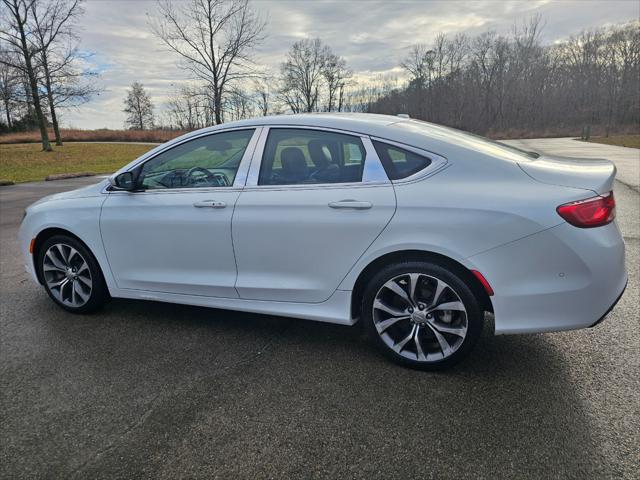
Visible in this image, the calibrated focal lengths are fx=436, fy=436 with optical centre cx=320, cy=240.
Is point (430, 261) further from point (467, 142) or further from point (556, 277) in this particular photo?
point (467, 142)

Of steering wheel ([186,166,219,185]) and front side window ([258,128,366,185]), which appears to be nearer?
front side window ([258,128,366,185])

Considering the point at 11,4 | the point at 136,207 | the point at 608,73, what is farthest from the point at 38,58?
the point at 608,73

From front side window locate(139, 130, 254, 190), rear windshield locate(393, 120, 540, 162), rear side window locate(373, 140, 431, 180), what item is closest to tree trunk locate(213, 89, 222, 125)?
front side window locate(139, 130, 254, 190)

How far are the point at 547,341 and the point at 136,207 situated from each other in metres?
3.29

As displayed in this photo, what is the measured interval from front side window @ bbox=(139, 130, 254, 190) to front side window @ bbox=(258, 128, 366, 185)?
1.09 feet

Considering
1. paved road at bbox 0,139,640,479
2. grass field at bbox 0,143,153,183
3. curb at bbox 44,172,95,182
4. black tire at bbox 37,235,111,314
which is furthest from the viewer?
grass field at bbox 0,143,153,183

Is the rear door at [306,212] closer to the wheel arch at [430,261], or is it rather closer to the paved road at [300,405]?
the wheel arch at [430,261]

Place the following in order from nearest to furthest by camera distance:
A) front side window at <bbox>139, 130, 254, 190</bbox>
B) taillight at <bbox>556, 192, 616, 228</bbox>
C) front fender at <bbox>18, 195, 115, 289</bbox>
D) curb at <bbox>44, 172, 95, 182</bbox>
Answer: taillight at <bbox>556, 192, 616, 228</bbox>, front side window at <bbox>139, 130, 254, 190</bbox>, front fender at <bbox>18, 195, 115, 289</bbox>, curb at <bbox>44, 172, 95, 182</bbox>

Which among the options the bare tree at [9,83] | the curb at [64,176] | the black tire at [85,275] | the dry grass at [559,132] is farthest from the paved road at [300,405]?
the dry grass at [559,132]

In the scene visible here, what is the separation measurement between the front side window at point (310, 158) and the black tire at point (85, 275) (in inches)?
71.2

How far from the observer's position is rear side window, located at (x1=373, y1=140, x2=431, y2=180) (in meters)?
2.71

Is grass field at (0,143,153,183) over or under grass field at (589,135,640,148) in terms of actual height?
over

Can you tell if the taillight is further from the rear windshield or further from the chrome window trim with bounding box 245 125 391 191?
the chrome window trim with bounding box 245 125 391 191

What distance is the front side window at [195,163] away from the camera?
332 cm
